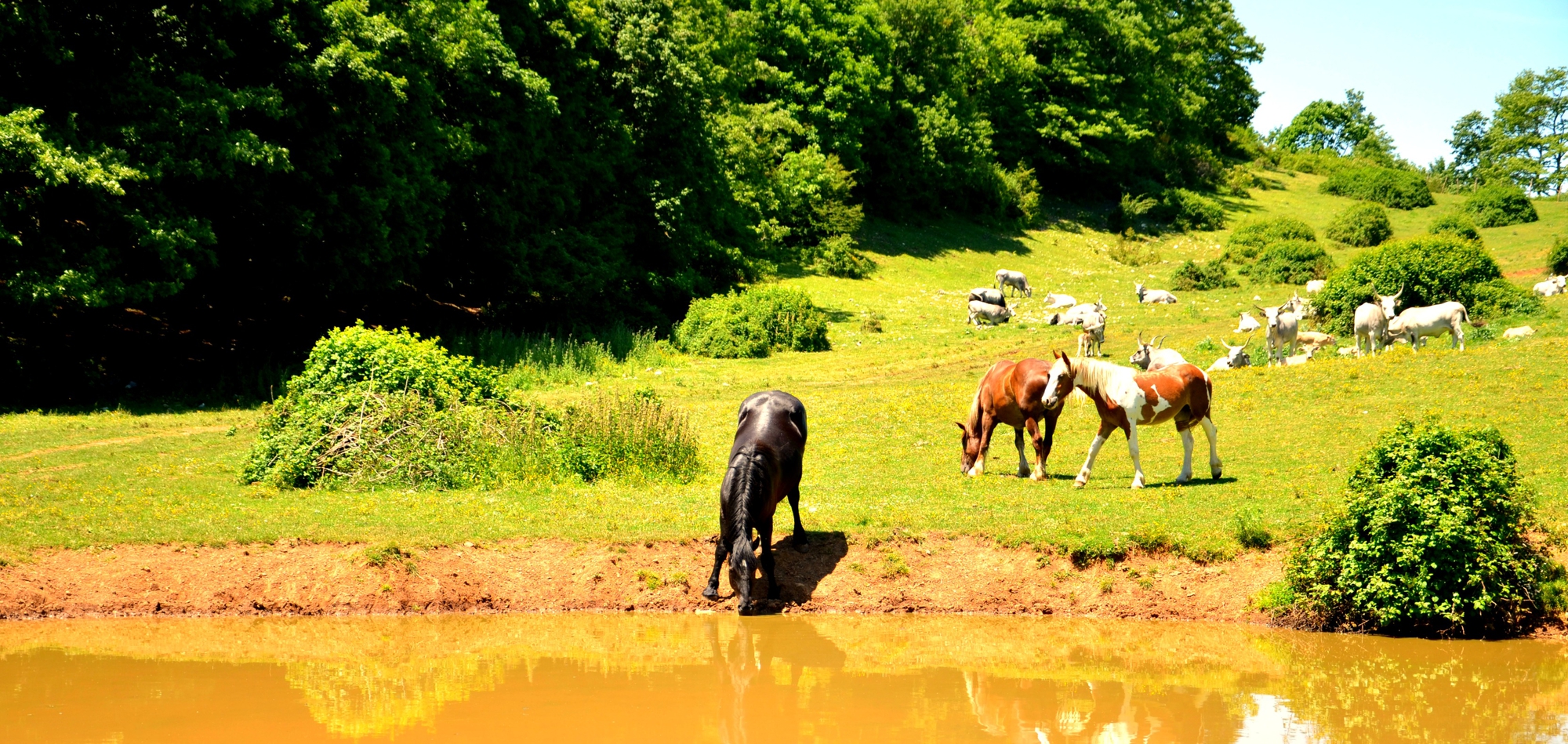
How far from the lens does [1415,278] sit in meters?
32.1

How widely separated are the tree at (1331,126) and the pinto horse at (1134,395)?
118 meters

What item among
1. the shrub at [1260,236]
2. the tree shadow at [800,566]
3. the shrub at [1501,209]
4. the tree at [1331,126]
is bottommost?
the tree shadow at [800,566]

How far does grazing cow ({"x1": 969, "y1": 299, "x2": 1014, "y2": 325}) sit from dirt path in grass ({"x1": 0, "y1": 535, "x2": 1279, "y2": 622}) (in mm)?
26082

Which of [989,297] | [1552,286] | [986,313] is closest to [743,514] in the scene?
[986,313]

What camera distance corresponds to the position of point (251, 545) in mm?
14109

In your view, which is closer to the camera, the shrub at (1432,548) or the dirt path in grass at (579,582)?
the shrub at (1432,548)

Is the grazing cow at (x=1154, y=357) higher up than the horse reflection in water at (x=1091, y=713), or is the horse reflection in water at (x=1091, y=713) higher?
the grazing cow at (x=1154, y=357)

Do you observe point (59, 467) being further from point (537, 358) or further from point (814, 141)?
point (814, 141)

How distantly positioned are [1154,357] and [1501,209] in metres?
46.0

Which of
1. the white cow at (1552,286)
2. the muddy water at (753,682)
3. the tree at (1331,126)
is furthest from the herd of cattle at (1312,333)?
the tree at (1331,126)

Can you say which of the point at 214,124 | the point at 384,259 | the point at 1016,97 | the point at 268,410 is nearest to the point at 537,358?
the point at 384,259

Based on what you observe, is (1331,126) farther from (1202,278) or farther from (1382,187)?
(1202,278)

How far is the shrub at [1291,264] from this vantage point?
45.3 meters

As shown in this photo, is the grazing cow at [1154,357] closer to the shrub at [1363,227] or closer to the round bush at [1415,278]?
the round bush at [1415,278]
